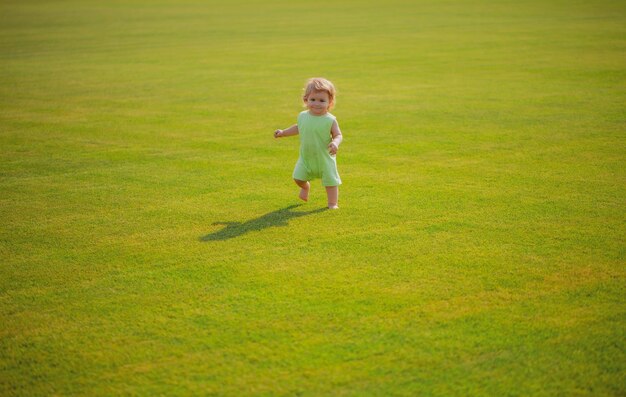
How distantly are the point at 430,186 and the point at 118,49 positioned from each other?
18.5 meters

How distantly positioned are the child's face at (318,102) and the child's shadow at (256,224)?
96cm

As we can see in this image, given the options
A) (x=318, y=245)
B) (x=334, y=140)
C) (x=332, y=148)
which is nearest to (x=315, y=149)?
(x=334, y=140)

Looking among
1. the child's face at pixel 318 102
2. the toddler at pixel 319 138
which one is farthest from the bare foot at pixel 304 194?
the child's face at pixel 318 102

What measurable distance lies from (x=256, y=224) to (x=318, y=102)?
135 cm

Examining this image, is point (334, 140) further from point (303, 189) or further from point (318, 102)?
point (303, 189)

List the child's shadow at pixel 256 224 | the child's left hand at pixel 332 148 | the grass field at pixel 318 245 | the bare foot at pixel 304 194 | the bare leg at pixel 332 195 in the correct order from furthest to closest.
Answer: the bare foot at pixel 304 194, the bare leg at pixel 332 195, the child's left hand at pixel 332 148, the child's shadow at pixel 256 224, the grass field at pixel 318 245

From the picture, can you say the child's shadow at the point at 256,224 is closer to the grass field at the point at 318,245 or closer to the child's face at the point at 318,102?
the grass field at the point at 318,245

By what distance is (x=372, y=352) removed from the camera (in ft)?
10.2

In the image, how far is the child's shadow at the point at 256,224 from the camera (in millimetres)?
4829

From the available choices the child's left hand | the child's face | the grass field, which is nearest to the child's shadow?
the grass field

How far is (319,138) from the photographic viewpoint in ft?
18.4

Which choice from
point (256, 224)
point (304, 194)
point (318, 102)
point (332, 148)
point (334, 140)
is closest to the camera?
point (256, 224)

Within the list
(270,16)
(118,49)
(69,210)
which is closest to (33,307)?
(69,210)

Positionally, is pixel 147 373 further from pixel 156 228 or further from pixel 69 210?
pixel 69 210
